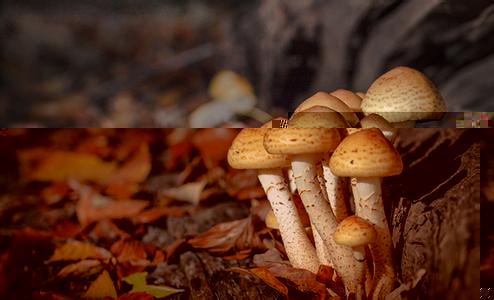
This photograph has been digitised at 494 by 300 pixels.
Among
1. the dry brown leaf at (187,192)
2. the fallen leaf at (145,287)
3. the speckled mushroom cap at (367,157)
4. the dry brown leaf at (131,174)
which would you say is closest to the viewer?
the speckled mushroom cap at (367,157)

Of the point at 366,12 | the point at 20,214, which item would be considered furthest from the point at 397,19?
the point at 20,214

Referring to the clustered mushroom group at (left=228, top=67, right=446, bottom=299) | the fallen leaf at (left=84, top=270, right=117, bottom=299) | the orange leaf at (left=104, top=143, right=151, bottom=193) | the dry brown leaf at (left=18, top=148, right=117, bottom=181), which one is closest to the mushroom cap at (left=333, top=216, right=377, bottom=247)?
the clustered mushroom group at (left=228, top=67, right=446, bottom=299)

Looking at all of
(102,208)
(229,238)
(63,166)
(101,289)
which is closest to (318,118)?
(229,238)

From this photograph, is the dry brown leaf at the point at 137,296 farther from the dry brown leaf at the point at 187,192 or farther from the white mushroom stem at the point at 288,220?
the dry brown leaf at the point at 187,192

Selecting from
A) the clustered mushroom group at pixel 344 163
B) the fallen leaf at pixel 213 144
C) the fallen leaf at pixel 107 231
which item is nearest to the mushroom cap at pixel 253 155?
the clustered mushroom group at pixel 344 163

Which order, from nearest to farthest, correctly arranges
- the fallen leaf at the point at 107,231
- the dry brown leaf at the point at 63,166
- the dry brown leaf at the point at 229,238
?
the dry brown leaf at the point at 229,238
the fallen leaf at the point at 107,231
the dry brown leaf at the point at 63,166

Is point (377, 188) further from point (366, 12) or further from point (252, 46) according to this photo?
point (252, 46)

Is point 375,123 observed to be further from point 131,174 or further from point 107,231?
point 131,174

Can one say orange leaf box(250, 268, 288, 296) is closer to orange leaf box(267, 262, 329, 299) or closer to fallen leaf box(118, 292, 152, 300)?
orange leaf box(267, 262, 329, 299)
